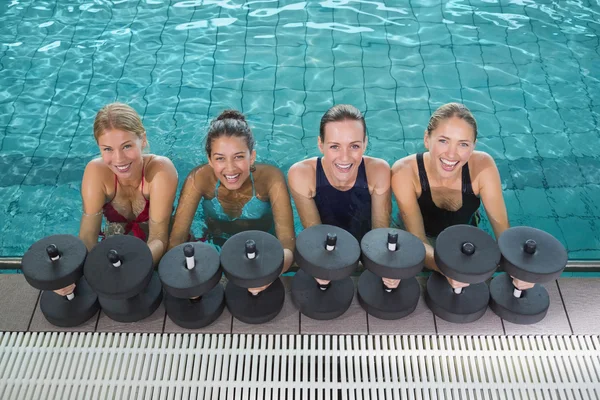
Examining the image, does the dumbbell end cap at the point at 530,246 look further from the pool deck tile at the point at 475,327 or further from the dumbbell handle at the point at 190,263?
the dumbbell handle at the point at 190,263

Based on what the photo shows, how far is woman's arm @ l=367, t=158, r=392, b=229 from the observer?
2979 mm

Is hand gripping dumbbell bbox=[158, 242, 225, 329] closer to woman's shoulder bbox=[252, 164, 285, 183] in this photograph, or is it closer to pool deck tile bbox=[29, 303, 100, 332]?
pool deck tile bbox=[29, 303, 100, 332]

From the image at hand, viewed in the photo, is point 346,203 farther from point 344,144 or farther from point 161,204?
point 161,204

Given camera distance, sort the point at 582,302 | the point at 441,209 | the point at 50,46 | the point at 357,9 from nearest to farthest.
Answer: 1. the point at 582,302
2. the point at 441,209
3. the point at 50,46
4. the point at 357,9

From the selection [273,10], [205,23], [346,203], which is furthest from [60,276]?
[273,10]

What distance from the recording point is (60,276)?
2.22 meters

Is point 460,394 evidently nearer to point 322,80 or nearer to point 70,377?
point 70,377

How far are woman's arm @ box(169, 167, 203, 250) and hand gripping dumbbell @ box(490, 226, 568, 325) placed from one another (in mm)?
1595

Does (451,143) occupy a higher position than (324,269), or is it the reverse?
(451,143)

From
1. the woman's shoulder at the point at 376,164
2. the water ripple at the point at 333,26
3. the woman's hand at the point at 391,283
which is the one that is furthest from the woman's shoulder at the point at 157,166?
the water ripple at the point at 333,26

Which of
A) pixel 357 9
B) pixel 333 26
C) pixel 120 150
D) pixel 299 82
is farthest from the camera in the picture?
pixel 357 9

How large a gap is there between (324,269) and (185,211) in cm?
109

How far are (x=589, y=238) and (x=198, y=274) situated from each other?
9.18 ft

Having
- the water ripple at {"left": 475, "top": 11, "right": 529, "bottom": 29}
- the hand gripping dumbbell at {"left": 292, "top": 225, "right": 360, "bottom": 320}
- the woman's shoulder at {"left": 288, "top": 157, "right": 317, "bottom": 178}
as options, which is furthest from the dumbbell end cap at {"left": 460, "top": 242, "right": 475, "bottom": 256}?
the water ripple at {"left": 475, "top": 11, "right": 529, "bottom": 29}
